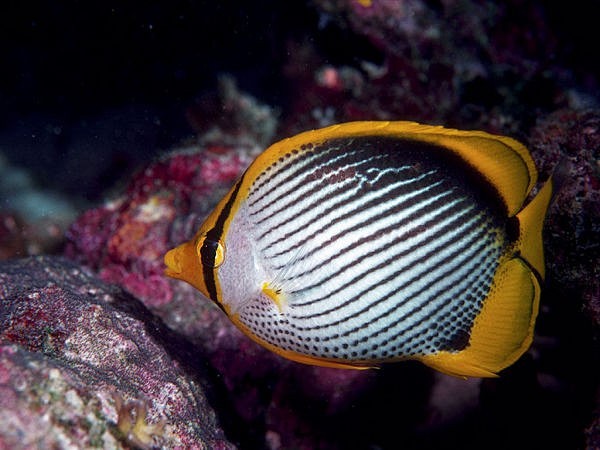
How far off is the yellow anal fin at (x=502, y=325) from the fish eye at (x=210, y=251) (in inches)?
34.4

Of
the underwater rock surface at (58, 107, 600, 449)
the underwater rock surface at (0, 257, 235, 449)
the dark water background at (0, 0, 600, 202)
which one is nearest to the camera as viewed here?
the underwater rock surface at (0, 257, 235, 449)

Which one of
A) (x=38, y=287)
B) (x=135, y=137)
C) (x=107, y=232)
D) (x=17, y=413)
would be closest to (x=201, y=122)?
(x=135, y=137)

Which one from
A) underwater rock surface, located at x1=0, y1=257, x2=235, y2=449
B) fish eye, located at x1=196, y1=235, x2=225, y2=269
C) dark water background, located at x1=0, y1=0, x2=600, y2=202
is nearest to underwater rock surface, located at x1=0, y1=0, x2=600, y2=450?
underwater rock surface, located at x1=0, y1=257, x2=235, y2=449

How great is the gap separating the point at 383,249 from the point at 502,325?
54 cm

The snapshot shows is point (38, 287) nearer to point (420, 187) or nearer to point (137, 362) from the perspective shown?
point (137, 362)

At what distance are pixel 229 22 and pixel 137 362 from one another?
10.3 ft

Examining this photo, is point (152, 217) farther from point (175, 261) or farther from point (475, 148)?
point (475, 148)

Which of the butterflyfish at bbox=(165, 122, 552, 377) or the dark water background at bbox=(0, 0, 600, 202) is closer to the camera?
the butterflyfish at bbox=(165, 122, 552, 377)

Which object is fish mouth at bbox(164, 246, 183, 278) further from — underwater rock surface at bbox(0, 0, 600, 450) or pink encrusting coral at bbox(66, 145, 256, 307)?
pink encrusting coral at bbox(66, 145, 256, 307)

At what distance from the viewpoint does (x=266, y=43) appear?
414 cm

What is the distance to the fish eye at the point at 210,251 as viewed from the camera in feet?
5.57

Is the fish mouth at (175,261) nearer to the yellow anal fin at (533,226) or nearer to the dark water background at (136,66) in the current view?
the yellow anal fin at (533,226)

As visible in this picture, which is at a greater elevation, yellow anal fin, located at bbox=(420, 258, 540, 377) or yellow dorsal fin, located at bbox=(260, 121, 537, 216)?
yellow dorsal fin, located at bbox=(260, 121, 537, 216)

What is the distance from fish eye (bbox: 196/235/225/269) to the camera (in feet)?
5.57
